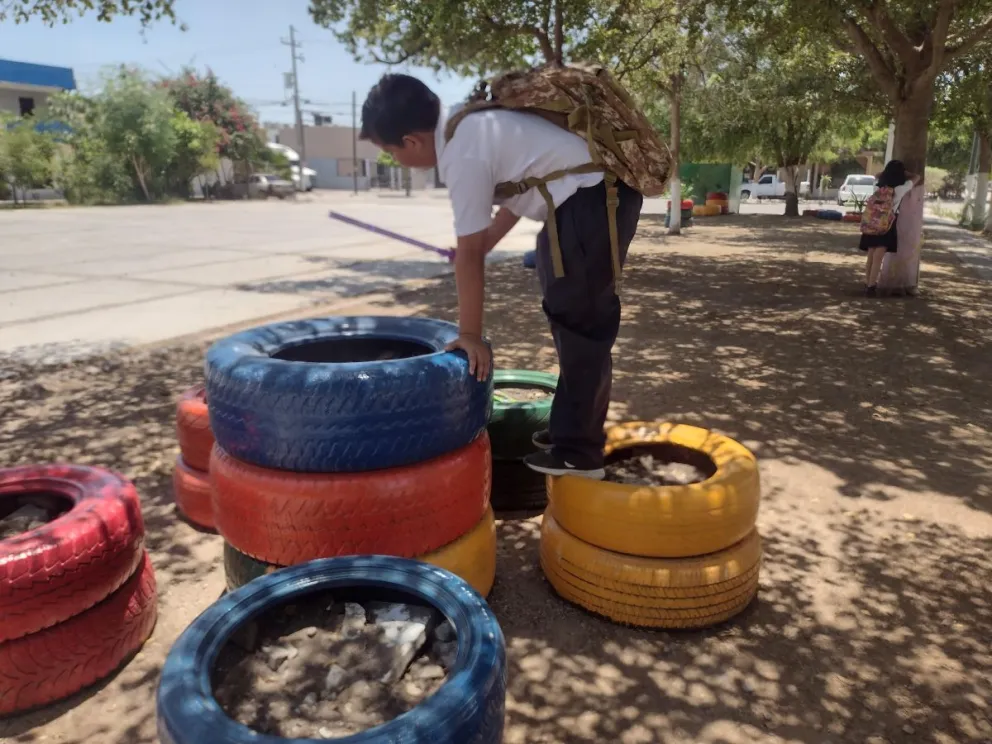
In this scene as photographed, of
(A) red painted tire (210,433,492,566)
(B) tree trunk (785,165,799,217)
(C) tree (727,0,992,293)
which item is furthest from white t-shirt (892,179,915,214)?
(B) tree trunk (785,165,799,217)

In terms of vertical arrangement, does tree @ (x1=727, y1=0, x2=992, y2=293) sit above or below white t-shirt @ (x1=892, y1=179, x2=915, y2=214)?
above

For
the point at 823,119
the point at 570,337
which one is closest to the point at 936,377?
the point at 570,337

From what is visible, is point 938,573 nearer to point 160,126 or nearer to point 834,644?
point 834,644

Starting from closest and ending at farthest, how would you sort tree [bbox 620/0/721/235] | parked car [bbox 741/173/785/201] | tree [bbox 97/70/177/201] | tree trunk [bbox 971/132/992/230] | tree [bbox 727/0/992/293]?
1. tree [bbox 727/0/992/293]
2. tree [bbox 620/0/721/235]
3. tree trunk [bbox 971/132/992/230]
4. tree [bbox 97/70/177/201]
5. parked car [bbox 741/173/785/201]

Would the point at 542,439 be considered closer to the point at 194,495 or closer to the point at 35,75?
the point at 194,495

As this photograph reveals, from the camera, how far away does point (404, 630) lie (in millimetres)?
1995

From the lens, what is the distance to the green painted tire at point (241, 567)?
264 cm

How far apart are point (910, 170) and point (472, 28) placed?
247 inches

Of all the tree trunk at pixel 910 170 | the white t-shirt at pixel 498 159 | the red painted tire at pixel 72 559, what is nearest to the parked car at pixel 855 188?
the tree trunk at pixel 910 170

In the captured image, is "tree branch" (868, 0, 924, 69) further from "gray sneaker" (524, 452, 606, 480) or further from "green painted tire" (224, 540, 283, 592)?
"green painted tire" (224, 540, 283, 592)

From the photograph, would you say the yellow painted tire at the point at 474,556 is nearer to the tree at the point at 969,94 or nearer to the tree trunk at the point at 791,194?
the tree at the point at 969,94

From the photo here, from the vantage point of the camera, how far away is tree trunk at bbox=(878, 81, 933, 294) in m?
9.88

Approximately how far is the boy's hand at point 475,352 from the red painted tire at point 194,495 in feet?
5.22

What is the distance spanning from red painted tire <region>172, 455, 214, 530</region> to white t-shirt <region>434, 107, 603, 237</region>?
1942 mm
